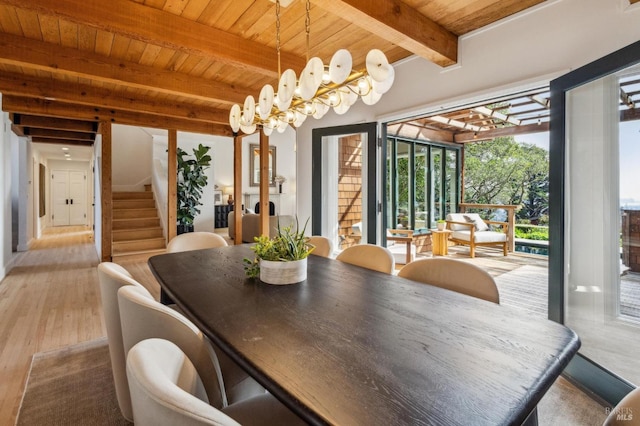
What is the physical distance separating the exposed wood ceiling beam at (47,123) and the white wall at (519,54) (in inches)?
219

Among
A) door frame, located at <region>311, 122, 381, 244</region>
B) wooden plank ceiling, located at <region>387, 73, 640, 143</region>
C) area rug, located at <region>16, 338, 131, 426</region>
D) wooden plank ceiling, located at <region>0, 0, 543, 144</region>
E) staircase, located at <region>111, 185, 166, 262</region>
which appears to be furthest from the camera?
staircase, located at <region>111, 185, 166, 262</region>

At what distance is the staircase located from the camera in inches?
244

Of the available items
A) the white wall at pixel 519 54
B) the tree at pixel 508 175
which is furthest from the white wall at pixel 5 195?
the tree at pixel 508 175

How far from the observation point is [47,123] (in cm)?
566

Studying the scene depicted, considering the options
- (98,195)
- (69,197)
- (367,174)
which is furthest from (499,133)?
(69,197)

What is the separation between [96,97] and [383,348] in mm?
5037

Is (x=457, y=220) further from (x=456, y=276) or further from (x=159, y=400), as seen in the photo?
(x=159, y=400)

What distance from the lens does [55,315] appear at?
3.07 m

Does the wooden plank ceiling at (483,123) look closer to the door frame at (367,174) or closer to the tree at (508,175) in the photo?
the tree at (508,175)

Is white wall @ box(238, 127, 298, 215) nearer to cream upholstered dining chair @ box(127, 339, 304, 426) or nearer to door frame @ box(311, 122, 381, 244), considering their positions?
door frame @ box(311, 122, 381, 244)

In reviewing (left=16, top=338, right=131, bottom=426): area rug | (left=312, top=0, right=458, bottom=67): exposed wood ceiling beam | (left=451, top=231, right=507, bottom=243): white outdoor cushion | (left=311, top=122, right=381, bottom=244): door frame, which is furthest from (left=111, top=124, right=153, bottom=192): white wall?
(left=312, top=0, right=458, bottom=67): exposed wood ceiling beam

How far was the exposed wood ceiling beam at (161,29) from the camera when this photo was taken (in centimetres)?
202

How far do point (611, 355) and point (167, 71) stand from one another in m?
4.54

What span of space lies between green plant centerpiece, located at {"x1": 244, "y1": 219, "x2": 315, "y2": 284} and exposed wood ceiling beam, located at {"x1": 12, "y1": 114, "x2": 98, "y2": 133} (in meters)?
6.00
